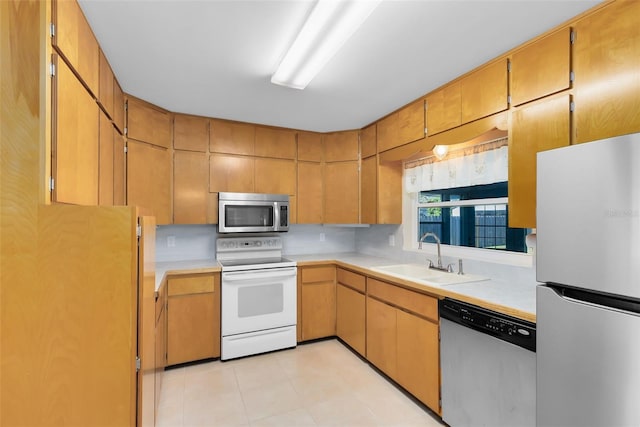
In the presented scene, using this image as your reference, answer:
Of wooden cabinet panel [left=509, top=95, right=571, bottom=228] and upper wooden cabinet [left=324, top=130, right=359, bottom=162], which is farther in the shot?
upper wooden cabinet [left=324, top=130, right=359, bottom=162]

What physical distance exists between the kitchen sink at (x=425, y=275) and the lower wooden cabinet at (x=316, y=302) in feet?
2.57

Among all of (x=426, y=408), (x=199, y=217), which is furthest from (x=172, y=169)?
(x=426, y=408)

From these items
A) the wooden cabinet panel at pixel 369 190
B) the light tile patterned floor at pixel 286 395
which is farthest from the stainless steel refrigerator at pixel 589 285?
the wooden cabinet panel at pixel 369 190

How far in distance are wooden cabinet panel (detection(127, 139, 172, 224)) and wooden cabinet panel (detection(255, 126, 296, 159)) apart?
3.09 feet

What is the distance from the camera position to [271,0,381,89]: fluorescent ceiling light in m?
1.37

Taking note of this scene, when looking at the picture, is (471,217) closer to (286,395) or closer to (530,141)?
(530,141)

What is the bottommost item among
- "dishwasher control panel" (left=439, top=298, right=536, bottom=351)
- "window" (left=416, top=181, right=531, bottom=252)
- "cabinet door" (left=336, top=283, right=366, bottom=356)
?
"cabinet door" (left=336, top=283, right=366, bottom=356)

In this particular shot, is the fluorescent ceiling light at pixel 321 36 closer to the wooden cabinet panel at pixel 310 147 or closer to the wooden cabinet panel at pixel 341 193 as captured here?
the wooden cabinet panel at pixel 310 147

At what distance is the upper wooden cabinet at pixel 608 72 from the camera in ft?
4.33

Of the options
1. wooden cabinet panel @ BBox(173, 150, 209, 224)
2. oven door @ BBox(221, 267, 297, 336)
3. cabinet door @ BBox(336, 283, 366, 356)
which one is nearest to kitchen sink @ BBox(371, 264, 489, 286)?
cabinet door @ BBox(336, 283, 366, 356)

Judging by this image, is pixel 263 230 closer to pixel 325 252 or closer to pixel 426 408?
pixel 325 252

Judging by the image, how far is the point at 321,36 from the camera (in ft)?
5.22

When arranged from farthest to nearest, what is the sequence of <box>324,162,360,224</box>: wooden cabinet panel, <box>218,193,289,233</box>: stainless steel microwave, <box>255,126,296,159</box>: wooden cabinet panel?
1. <box>324,162,360,224</box>: wooden cabinet panel
2. <box>255,126,296,159</box>: wooden cabinet panel
3. <box>218,193,289,233</box>: stainless steel microwave

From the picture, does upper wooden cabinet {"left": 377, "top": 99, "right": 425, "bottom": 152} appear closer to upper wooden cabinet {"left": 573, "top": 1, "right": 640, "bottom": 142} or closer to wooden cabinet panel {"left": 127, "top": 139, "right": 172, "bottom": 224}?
upper wooden cabinet {"left": 573, "top": 1, "right": 640, "bottom": 142}
